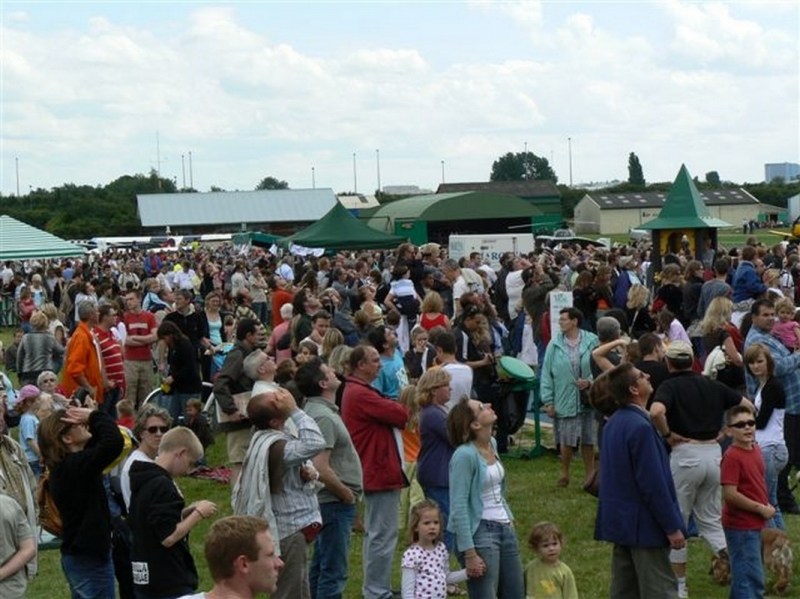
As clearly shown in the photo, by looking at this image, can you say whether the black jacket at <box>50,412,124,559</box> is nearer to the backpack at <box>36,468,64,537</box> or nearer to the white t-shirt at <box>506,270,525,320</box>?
the backpack at <box>36,468,64,537</box>

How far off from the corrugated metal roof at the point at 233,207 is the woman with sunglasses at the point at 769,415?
93.6 meters

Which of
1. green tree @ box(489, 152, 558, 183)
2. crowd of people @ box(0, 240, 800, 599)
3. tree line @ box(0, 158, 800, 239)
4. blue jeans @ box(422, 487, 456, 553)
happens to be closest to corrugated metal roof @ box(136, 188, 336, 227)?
tree line @ box(0, 158, 800, 239)

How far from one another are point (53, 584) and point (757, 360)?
18.7 ft

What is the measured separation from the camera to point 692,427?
8391 mm

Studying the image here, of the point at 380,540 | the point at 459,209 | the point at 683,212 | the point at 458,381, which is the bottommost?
the point at 380,540

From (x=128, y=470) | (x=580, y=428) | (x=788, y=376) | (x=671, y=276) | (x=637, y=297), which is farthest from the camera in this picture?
(x=671, y=276)

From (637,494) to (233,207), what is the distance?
100719 millimetres

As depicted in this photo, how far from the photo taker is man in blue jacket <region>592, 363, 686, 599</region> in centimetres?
684

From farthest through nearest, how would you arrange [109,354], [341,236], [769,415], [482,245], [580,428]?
1. [482,245]
2. [341,236]
3. [109,354]
4. [580,428]
5. [769,415]

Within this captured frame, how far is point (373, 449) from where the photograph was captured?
846 cm

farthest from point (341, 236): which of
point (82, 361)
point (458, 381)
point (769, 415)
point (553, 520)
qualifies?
point (769, 415)

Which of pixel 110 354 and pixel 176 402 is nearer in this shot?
pixel 176 402

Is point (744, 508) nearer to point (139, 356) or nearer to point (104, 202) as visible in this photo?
point (139, 356)

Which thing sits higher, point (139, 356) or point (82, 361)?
point (82, 361)
